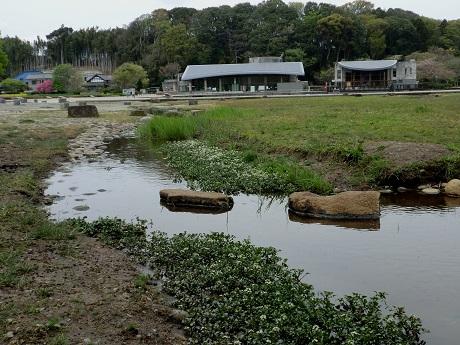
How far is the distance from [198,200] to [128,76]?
3309 inches

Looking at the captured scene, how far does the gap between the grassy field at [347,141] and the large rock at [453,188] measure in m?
0.81

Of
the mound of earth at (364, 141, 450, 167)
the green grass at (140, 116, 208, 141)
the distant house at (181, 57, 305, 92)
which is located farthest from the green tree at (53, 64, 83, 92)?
the mound of earth at (364, 141, 450, 167)

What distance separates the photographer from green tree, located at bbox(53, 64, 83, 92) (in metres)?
95.1

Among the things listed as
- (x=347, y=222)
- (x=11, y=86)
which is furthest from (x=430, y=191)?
(x=11, y=86)

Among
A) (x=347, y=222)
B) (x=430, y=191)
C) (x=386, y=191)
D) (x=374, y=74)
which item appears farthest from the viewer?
(x=374, y=74)

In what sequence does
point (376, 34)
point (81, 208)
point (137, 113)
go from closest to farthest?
point (81, 208)
point (137, 113)
point (376, 34)

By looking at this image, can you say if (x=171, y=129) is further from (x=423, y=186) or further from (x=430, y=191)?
(x=430, y=191)

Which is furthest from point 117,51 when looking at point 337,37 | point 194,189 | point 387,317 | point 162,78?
point 387,317

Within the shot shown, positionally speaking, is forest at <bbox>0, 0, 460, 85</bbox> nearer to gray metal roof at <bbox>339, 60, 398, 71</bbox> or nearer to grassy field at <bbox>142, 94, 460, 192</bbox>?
gray metal roof at <bbox>339, 60, 398, 71</bbox>

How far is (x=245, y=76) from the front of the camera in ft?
286

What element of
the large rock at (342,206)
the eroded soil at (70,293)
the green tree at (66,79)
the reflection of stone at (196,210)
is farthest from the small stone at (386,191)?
the green tree at (66,79)

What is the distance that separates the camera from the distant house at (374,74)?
82.1 metres

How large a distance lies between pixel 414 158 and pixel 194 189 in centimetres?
672

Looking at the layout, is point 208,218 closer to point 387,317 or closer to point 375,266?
point 375,266
